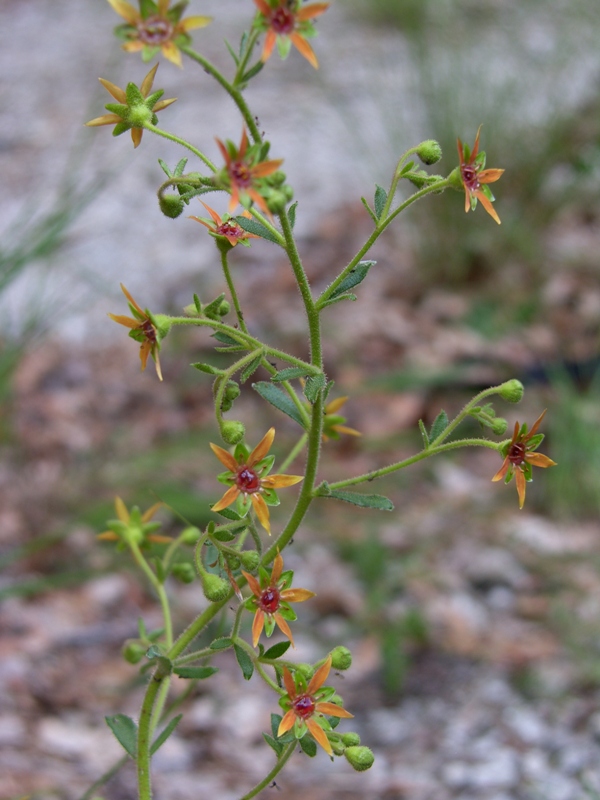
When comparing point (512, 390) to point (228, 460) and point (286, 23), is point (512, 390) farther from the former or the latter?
point (286, 23)

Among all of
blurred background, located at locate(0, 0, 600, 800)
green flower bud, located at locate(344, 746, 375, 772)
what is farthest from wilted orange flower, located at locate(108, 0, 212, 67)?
blurred background, located at locate(0, 0, 600, 800)

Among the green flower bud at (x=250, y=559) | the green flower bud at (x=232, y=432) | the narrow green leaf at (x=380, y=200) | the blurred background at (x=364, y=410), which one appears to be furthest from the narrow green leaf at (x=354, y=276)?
the blurred background at (x=364, y=410)

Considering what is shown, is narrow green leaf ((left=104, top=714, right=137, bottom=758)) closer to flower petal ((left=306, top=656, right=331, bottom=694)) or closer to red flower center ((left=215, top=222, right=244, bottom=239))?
flower petal ((left=306, top=656, right=331, bottom=694))

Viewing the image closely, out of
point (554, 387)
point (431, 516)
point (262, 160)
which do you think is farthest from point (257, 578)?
point (554, 387)

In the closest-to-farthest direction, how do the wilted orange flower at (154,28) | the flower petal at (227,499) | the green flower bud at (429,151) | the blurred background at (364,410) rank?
the wilted orange flower at (154,28)
the flower petal at (227,499)
the green flower bud at (429,151)
the blurred background at (364,410)

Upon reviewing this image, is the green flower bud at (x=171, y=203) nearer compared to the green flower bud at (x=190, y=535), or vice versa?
the green flower bud at (x=171, y=203)

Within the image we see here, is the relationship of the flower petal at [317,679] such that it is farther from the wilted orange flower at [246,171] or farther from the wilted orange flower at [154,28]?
the wilted orange flower at [154,28]
